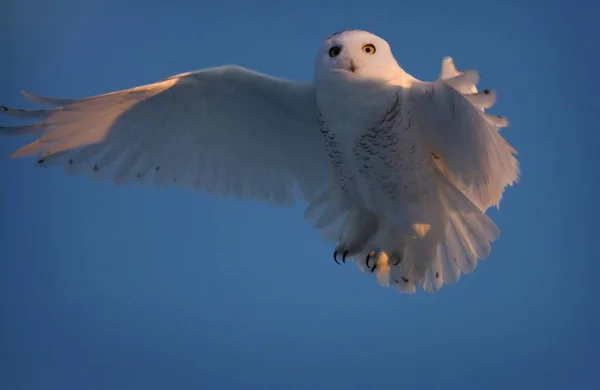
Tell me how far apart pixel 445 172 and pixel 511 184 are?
1.08 ft

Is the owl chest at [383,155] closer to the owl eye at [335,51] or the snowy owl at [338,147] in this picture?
the snowy owl at [338,147]

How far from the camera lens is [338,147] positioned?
2.54m

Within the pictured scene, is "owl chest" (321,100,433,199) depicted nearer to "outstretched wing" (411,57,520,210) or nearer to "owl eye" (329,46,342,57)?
"outstretched wing" (411,57,520,210)

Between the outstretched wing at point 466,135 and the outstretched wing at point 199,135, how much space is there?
54 cm

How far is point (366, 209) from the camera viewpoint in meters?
2.84

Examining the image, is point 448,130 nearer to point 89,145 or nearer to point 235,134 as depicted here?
point 235,134

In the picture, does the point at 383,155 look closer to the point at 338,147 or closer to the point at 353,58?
the point at 338,147

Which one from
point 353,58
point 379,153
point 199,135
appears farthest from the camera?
point 199,135

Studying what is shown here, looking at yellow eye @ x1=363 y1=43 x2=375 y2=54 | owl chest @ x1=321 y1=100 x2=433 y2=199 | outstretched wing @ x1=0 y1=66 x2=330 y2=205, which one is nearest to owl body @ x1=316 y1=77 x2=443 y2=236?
owl chest @ x1=321 y1=100 x2=433 y2=199

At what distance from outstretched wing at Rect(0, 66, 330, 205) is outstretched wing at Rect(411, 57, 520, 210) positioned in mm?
540

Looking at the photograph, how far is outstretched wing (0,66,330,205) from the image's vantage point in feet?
8.71

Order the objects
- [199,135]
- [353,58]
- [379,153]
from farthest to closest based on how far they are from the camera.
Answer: [199,135] → [379,153] → [353,58]

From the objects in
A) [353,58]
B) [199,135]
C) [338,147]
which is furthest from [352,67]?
[199,135]

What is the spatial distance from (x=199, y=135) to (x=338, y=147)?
2.25ft
